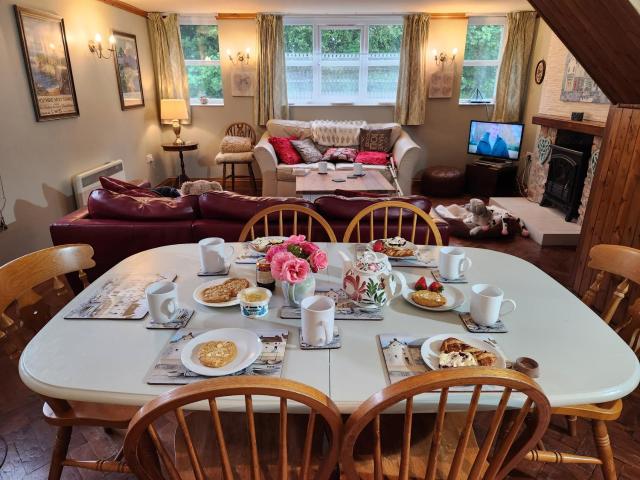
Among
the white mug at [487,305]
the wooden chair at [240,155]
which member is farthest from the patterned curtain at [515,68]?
the white mug at [487,305]

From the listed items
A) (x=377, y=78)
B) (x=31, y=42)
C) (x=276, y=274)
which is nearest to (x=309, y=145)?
(x=377, y=78)

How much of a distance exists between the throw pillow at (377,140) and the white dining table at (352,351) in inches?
166

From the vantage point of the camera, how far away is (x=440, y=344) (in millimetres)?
1053

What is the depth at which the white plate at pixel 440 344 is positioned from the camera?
98cm

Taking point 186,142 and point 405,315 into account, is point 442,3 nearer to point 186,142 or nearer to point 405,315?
point 186,142

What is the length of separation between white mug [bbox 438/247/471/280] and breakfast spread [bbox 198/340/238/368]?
0.77 meters

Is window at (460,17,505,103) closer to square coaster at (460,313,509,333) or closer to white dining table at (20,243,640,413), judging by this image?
white dining table at (20,243,640,413)

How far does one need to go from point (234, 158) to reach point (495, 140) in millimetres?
3419

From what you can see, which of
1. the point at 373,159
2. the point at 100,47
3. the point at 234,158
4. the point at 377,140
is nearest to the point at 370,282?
the point at 373,159

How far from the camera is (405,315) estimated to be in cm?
121

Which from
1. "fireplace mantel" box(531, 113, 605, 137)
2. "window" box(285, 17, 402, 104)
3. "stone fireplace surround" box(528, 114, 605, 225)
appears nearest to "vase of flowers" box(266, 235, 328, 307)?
"stone fireplace surround" box(528, 114, 605, 225)

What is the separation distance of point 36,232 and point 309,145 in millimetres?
3216

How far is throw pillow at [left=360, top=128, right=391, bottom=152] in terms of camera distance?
5.40 meters

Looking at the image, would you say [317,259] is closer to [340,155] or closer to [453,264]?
[453,264]
